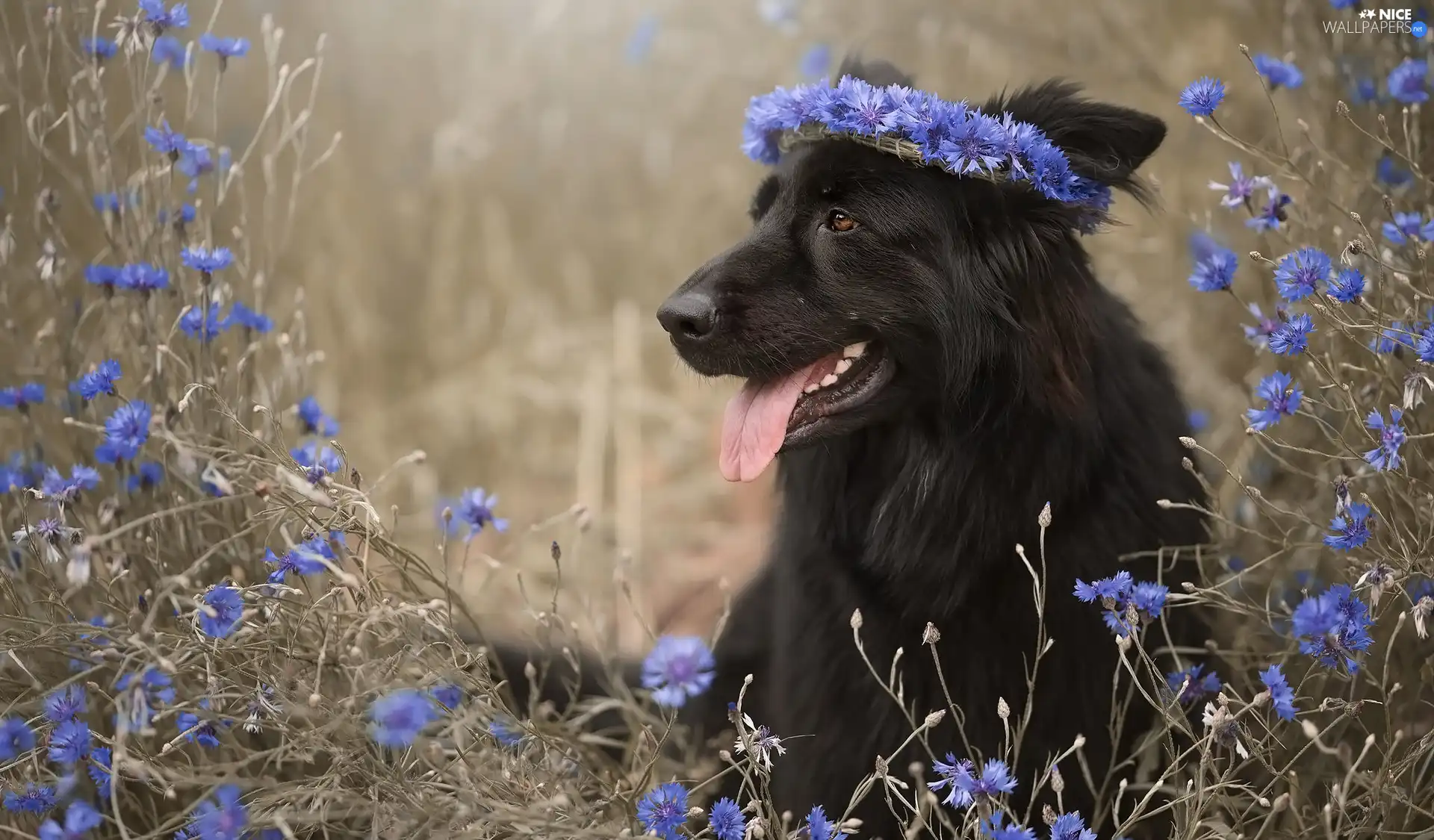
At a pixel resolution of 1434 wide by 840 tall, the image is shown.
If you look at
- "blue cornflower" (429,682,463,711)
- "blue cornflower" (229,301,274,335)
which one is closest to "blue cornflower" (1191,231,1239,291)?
"blue cornflower" (429,682,463,711)

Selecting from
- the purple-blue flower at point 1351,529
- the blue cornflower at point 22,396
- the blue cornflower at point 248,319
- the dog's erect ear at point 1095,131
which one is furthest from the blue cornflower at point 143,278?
the purple-blue flower at point 1351,529

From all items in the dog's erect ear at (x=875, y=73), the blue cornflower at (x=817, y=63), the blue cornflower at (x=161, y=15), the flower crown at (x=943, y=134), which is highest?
the blue cornflower at (x=817, y=63)

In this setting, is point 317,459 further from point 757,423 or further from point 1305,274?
point 1305,274

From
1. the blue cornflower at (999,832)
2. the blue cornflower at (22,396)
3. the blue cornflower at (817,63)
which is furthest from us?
the blue cornflower at (817,63)

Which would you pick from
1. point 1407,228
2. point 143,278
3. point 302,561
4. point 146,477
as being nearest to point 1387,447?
point 1407,228

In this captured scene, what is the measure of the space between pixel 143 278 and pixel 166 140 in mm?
288

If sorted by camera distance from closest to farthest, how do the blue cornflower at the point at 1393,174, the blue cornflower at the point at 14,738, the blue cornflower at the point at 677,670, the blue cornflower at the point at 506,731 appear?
the blue cornflower at the point at 14,738, the blue cornflower at the point at 506,731, the blue cornflower at the point at 677,670, the blue cornflower at the point at 1393,174

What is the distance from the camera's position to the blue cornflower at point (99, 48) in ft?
7.67

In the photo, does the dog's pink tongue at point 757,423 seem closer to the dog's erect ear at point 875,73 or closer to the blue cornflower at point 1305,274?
the dog's erect ear at point 875,73

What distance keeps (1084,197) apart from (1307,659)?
1.08m

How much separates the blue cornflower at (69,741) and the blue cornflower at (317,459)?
19.3 inches

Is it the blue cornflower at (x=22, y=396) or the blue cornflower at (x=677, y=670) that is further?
the blue cornflower at (x=22, y=396)

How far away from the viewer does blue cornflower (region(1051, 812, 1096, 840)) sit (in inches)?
62.7

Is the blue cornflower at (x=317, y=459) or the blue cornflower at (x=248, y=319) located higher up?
the blue cornflower at (x=248, y=319)
